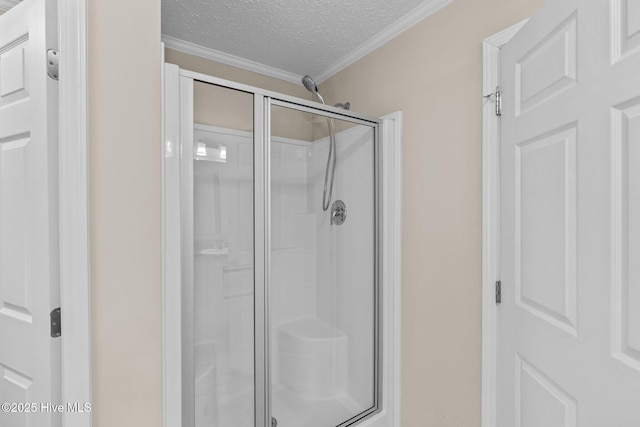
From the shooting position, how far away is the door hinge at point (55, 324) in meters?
0.90

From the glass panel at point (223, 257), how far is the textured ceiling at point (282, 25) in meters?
0.67

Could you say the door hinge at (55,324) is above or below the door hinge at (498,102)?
below

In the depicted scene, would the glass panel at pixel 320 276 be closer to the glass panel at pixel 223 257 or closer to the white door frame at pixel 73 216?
the glass panel at pixel 223 257

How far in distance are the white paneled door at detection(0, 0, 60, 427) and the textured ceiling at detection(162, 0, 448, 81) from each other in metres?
0.80

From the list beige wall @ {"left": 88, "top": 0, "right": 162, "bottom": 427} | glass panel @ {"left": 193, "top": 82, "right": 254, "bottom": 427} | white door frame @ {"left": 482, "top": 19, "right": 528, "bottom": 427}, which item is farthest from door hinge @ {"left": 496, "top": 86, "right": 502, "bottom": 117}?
beige wall @ {"left": 88, "top": 0, "right": 162, "bottom": 427}

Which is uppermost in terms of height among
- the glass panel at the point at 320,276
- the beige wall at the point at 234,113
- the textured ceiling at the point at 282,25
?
the textured ceiling at the point at 282,25

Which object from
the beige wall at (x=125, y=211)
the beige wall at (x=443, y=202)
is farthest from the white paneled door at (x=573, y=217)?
the beige wall at (x=125, y=211)

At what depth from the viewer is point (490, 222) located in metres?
1.26

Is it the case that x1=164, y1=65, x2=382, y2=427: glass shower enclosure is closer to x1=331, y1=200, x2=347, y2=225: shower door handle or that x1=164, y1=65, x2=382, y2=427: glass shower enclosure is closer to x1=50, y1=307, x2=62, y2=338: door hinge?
x1=331, y1=200, x2=347, y2=225: shower door handle

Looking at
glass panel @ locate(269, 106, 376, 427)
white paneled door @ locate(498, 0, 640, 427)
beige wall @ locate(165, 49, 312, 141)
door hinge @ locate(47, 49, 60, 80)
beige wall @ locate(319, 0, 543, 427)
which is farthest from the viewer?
glass panel @ locate(269, 106, 376, 427)

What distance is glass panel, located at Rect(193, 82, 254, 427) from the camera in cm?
119

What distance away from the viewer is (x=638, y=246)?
0.67m

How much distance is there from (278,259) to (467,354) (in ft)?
3.12

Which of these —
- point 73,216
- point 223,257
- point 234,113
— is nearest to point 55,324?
point 73,216
